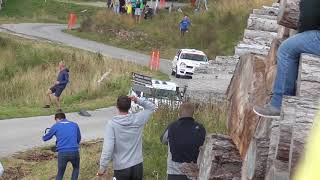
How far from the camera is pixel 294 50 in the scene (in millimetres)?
4668

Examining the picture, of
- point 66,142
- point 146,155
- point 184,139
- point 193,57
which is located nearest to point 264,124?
point 184,139

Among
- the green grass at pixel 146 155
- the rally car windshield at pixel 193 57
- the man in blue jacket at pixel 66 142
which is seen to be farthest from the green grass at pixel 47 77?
the man in blue jacket at pixel 66 142

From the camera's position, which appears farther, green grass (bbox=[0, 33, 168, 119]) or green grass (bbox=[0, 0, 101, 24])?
green grass (bbox=[0, 0, 101, 24])

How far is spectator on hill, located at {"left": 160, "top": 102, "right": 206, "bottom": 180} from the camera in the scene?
6.43 meters

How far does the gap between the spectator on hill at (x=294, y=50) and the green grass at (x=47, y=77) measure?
1293cm

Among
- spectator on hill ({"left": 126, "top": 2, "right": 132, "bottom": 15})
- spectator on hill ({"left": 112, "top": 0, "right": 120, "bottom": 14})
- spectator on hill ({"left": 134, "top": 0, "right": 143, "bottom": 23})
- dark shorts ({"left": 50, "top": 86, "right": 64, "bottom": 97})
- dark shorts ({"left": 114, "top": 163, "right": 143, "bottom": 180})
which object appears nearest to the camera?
dark shorts ({"left": 114, "top": 163, "right": 143, "bottom": 180})

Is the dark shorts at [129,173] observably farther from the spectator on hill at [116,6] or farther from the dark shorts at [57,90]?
the spectator on hill at [116,6]

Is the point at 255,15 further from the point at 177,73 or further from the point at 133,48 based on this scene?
the point at 133,48

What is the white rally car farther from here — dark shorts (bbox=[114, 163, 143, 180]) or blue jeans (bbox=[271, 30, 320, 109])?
blue jeans (bbox=[271, 30, 320, 109])

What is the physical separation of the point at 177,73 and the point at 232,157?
24.0 metres

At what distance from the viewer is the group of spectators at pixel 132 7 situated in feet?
144

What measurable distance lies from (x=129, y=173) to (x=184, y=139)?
2.98 feet

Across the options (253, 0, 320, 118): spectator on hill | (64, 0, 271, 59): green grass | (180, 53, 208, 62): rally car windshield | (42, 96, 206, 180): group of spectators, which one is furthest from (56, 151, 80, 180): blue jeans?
(64, 0, 271, 59): green grass

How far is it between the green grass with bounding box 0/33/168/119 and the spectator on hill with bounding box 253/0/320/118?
42.4ft
